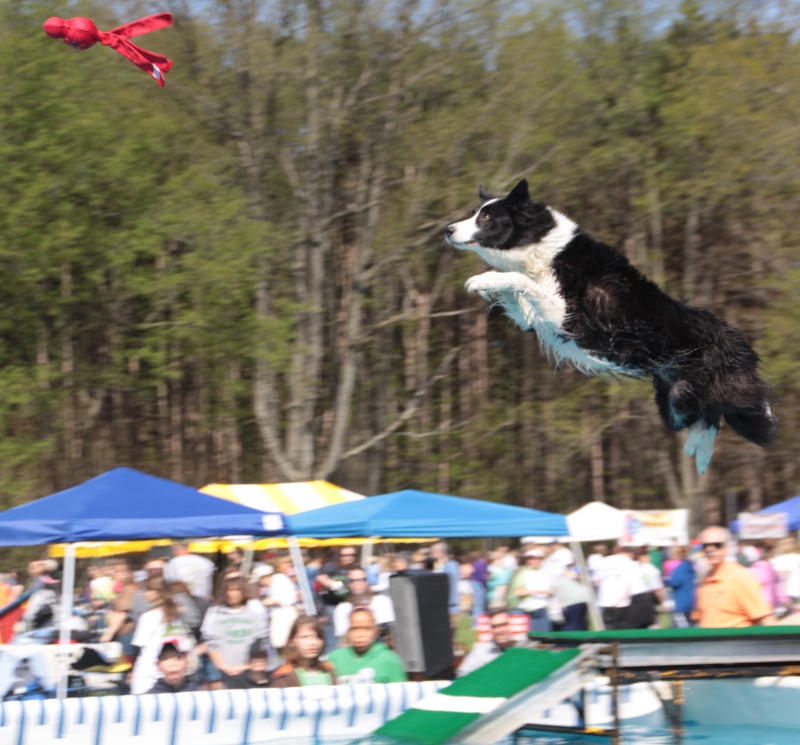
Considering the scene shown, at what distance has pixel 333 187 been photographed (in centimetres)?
2444

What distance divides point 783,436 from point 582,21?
9668mm

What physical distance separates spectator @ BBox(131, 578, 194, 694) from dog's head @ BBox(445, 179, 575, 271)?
4700 mm

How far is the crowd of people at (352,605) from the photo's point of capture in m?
8.75

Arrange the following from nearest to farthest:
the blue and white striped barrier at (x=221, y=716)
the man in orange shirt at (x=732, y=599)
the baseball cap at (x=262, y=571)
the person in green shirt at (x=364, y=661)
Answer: the blue and white striped barrier at (x=221, y=716), the person in green shirt at (x=364, y=661), the man in orange shirt at (x=732, y=599), the baseball cap at (x=262, y=571)

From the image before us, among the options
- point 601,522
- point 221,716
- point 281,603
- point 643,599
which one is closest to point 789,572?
point 643,599

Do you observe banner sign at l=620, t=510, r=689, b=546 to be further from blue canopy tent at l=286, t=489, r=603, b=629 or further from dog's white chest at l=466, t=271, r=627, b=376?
dog's white chest at l=466, t=271, r=627, b=376

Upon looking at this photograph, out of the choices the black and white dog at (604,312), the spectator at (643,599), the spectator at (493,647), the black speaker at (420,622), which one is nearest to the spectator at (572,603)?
the spectator at (643,599)

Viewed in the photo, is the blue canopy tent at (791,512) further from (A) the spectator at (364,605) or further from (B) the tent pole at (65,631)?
(B) the tent pole at (65,631)

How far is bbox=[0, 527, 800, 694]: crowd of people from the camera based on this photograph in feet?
28.7

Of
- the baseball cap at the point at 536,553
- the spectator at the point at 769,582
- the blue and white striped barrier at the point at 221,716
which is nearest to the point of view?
the blue and white striped barrier at the point at 221,716

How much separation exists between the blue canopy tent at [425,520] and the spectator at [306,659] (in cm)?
308

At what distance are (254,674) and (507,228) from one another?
4.87 metres

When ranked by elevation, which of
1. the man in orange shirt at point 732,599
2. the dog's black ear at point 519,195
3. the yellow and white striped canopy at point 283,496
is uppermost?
the dog's black ear at point 519,195

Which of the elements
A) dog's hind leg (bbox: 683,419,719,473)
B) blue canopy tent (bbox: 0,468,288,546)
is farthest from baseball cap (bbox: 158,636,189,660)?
dog's hind leg (bbox: 683,419,719,473)
